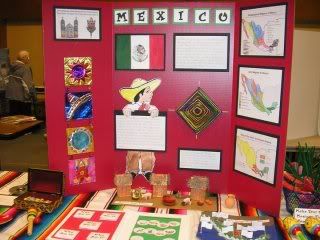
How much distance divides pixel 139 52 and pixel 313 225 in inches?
36.1

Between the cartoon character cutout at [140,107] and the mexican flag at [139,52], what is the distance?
0.06m

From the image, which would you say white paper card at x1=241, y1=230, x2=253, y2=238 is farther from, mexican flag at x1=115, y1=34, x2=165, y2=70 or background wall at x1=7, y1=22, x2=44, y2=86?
background wall at x1=7, y1=22, x2=44, y2=86

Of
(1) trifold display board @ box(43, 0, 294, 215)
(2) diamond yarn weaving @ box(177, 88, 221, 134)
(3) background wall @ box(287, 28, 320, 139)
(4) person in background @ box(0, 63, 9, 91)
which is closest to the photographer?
(1) trifold display board @ box(43, 0, 294, 215)

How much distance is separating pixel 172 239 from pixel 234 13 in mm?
879

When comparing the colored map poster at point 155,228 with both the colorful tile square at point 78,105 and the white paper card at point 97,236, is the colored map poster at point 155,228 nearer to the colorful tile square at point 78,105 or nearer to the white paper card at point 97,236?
the white paper card at point 97,236

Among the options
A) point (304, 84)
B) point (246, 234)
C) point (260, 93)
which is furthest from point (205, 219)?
point (304, 84)

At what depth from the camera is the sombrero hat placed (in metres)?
1.56

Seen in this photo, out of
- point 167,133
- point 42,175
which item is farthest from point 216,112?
point 42,175

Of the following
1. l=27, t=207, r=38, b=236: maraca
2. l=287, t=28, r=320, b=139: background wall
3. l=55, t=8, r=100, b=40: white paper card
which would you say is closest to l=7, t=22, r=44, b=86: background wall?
l=287, t=28, r=320, b=139: background wall

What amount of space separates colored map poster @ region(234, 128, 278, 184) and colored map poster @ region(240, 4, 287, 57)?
32 centimetres

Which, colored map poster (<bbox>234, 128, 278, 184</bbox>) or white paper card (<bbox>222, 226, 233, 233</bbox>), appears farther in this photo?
colored map poster (<bbox>234, 128, 278, 184</bbox>)

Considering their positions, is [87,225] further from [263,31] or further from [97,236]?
[263,31]

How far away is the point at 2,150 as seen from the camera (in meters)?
3.89

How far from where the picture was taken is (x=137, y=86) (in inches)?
61.7
